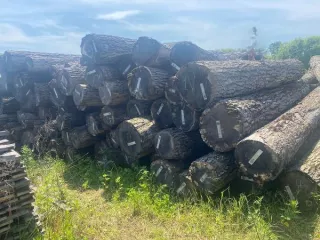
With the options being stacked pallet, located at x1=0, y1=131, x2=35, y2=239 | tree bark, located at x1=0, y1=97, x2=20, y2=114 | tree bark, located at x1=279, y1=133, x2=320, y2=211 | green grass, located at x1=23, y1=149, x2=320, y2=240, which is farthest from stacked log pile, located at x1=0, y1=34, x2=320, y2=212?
stacked pallet, located at x1=0, y1=131, x2=35, y2=239

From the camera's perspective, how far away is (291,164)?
449 centimetres

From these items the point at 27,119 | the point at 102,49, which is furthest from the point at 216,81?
the point at 27,119

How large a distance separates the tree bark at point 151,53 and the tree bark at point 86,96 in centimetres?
143

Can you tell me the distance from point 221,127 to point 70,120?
4322mm

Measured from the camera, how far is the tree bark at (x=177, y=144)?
5.29m

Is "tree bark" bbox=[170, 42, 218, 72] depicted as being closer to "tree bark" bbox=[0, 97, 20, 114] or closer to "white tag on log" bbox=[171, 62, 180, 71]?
"white tag on log" bbox=[171, 62, 180, 71]

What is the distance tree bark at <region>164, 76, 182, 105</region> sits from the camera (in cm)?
552

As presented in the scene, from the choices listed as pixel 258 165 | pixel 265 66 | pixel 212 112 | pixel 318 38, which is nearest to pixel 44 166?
pixel 212 112

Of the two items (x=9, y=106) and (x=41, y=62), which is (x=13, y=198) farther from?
(x=9, y=106)

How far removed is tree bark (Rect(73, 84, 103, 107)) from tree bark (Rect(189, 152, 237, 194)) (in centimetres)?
337

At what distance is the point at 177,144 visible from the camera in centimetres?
527

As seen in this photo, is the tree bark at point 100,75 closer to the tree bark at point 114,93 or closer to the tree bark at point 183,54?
the tree bark at point 114,93

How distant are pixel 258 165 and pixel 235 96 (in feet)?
4.74

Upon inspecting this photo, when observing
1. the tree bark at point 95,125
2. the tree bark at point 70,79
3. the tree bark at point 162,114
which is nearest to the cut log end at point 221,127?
the tree bark at point 162,114
